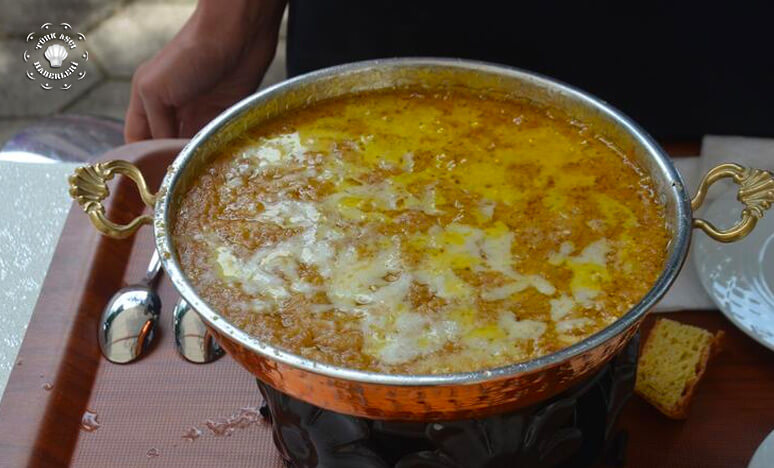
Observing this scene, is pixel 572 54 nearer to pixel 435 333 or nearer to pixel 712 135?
pixel 712 135

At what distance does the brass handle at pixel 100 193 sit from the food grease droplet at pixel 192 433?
13.6 inches

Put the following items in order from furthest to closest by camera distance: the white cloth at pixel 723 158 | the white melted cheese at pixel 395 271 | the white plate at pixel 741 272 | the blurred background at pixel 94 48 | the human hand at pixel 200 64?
the blurred background at pixel 94 48
the human hand at pixel 200 64
the white cloth at pixel 723 158
the white plate at pixel 741 272
the white melted cheese at pixel 395 271

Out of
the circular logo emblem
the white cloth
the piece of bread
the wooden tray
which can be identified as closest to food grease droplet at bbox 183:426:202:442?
the wooden tray

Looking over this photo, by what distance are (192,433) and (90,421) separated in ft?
0.54

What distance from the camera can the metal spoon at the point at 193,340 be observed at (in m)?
1.38

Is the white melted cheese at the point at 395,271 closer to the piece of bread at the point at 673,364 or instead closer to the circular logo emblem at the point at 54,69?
the piece of bread at the point at 673,364

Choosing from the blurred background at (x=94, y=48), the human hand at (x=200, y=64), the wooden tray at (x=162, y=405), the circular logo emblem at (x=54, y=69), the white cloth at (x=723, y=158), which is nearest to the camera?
the wooden tray at (x=162, y=405)

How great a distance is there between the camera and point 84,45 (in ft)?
12.2

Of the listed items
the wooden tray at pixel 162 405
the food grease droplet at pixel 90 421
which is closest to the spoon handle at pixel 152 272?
the wooden tray at pixel 162 405

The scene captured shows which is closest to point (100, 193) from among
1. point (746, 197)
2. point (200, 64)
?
point (200, 64)

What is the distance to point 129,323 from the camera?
1413mm

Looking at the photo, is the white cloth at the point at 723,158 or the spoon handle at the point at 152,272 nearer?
the spoon handle at the point at 152,272

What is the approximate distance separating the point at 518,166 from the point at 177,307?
62 cm

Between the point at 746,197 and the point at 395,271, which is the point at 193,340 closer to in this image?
the point at 395,271
